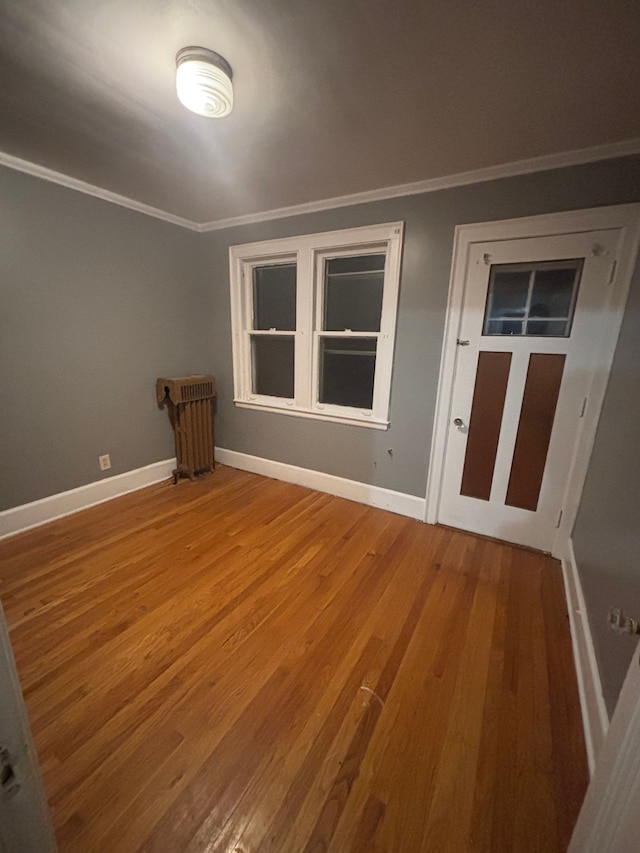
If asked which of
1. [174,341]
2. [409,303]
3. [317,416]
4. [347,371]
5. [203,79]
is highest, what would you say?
[203,79]

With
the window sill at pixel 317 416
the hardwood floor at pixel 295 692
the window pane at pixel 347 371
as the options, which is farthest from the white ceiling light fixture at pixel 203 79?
the hardwood floor at pixel 295 692

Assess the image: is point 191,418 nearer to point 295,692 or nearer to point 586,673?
point 295,692

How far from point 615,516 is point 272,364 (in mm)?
2795

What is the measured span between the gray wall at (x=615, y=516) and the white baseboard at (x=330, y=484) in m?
1.09

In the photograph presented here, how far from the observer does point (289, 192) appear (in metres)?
2.46

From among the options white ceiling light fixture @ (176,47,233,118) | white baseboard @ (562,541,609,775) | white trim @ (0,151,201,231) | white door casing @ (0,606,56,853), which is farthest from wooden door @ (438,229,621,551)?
white trim @ (0,151,201,231)

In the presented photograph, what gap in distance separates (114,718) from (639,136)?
349 cm

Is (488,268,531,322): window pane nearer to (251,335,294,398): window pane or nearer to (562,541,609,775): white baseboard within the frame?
(562,541,609,775): white baseboard

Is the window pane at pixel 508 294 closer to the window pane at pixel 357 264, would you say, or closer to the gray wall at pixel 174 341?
the gray wall at pixel 174 341

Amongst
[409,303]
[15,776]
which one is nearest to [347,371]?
[409,303]

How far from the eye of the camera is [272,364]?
336cm

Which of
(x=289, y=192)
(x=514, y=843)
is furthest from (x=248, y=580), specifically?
(x=289, y=192)

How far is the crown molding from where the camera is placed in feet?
5.89

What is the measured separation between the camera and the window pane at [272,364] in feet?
10.6
